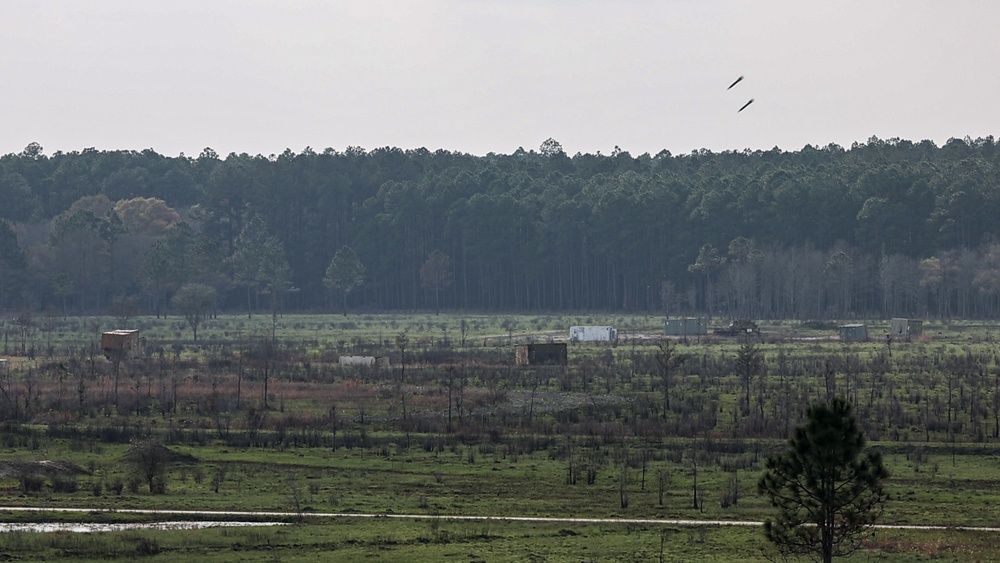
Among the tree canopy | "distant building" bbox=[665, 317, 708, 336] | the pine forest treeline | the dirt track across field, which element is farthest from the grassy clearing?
the pine forest treeline

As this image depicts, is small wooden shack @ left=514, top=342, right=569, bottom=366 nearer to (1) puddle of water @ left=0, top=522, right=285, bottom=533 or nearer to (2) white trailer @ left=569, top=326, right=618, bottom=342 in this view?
(2) white trailer @ left=569, top=326, right=618, bottom=342

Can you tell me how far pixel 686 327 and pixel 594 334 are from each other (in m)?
10.2

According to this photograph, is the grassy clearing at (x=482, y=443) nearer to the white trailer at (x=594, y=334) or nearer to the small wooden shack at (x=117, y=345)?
the small wooden shack at (x=117, y=345)

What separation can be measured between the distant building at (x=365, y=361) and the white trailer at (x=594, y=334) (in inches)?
999

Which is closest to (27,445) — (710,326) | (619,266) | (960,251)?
(710,326)

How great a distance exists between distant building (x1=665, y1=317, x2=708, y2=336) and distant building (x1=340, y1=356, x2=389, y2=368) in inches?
1392

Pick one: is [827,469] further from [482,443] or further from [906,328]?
[906,328]

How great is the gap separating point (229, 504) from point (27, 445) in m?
15.8

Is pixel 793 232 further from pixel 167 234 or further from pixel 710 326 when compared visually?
pixel 167 234

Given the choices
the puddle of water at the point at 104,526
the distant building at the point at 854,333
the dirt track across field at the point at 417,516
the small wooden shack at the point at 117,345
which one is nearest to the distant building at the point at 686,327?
the distant building at the point at 854,333

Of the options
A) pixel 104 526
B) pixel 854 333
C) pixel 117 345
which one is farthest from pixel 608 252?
pixel 104 526

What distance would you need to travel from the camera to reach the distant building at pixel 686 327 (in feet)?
392

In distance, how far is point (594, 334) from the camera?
11350cm

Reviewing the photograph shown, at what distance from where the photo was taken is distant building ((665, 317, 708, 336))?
392 ft
